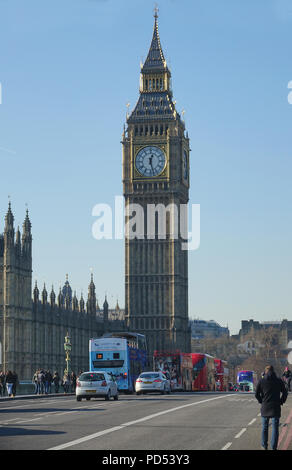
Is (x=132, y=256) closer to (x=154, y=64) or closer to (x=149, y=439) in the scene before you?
(x=154, y=64)

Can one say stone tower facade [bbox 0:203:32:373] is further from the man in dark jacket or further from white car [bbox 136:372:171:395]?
the man in dark jacket

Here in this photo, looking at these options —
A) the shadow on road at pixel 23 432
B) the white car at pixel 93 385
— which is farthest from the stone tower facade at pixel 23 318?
the shadow on road at pixel 23 432

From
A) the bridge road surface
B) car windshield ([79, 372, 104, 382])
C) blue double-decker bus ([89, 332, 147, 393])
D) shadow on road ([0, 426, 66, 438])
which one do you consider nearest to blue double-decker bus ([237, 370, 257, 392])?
blue double-decker bus ([89, 332, 147, 393])

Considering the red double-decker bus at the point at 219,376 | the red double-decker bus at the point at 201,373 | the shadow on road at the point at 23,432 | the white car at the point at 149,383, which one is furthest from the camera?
the red double-decker bus at the point at 219,376

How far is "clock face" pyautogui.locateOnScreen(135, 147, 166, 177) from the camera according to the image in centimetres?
12406

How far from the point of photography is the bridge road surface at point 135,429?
21.9m

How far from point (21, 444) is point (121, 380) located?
135 ft

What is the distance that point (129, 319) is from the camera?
122m

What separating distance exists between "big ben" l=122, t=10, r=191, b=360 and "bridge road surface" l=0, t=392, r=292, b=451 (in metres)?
84.1

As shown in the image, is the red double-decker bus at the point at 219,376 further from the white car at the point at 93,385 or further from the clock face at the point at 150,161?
the white car at the point at 93,385

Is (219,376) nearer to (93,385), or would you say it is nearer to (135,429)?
(93,385)

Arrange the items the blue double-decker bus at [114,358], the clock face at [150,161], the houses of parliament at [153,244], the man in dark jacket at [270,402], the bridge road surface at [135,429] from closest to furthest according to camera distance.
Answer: the man in dark jacket at [270,402]
the bridge road surface at [135,429]
the blue double-decker bus at [114,358]
the houses of parliament at [153,244]
the clock face at [150,161]

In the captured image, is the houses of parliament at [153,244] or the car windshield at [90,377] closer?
the car windshield at [90,377]
